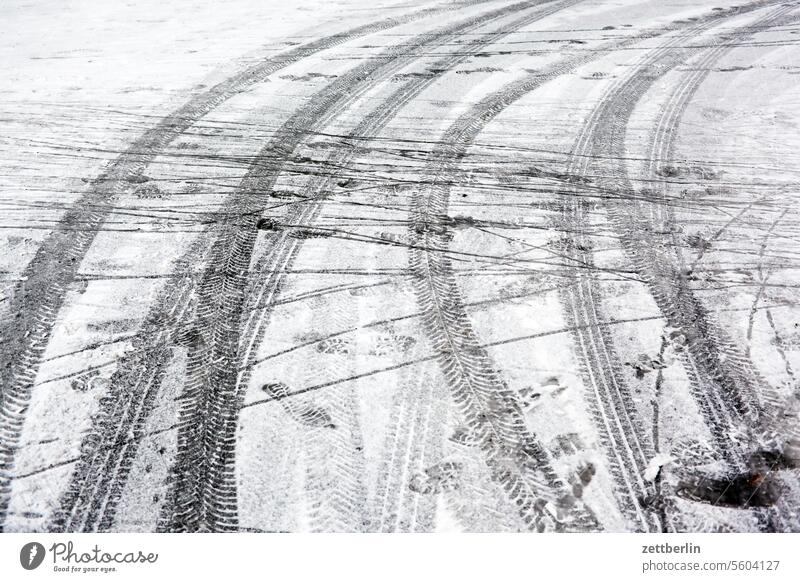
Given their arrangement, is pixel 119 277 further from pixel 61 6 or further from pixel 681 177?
pixel 61 6

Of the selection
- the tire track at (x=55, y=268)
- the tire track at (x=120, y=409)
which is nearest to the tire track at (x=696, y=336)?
the tire track at (x=120, y=409)

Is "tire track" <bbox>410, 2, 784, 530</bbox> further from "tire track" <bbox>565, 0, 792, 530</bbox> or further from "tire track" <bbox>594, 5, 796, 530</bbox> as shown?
"tire track" <bbox>594, 5, 796, 530</bbox>

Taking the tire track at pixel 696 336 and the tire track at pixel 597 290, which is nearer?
the tire track at pixel 597 290

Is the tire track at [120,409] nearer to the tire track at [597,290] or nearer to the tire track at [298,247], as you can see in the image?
the tire track at [298,247]

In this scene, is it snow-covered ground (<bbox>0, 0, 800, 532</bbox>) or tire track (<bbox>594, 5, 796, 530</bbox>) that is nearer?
snow-covered ground (<bbox>0, 0, 800, 532</bbox>)

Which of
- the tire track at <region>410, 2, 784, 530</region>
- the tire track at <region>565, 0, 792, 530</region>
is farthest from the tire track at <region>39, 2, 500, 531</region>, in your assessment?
the tire track at <region>565, 0, 792, 530</region>

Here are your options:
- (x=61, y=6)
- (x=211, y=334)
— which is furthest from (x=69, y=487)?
(x=61, y=6)
